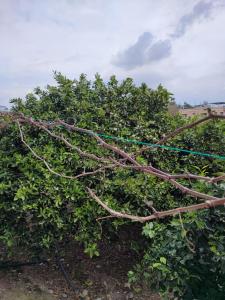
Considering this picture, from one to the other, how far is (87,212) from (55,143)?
0.67 metres

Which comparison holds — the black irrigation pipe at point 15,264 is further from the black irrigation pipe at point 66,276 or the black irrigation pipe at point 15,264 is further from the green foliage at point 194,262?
the green foliage at point 194,262

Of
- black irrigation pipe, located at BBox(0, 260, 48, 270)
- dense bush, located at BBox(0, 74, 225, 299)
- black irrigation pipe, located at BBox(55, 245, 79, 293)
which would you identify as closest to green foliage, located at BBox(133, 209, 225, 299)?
dense bush, located at BBox(0, 74, 225, 299)

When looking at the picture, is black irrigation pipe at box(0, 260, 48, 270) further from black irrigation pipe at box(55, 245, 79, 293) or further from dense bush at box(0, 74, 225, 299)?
dense bush at box(0, 74, 225, 299)

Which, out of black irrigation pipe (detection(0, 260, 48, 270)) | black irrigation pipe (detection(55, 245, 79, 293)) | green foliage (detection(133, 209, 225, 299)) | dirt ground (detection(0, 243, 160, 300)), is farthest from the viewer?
black irrigation pipe (detection(0, 260, 48, 270))

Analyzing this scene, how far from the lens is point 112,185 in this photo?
255 centimetres

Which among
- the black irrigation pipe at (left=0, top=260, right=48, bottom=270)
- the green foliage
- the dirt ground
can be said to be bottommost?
the dirt ground

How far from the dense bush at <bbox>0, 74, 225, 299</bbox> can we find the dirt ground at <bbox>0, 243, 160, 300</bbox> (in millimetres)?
449

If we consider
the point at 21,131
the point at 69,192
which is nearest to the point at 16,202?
the point at 69,192

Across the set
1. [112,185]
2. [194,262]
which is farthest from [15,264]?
[194,262]

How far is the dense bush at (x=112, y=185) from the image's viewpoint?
5.98 feet

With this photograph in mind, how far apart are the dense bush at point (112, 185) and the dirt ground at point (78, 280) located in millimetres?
449

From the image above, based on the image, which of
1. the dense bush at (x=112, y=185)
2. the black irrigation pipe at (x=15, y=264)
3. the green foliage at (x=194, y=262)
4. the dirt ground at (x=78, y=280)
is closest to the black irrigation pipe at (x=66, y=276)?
the dirt ground at (x=78, y=280)

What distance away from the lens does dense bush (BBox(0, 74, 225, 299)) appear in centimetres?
182

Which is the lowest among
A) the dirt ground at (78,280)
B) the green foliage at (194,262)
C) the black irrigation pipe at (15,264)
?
the dirt ground at (78,280)
